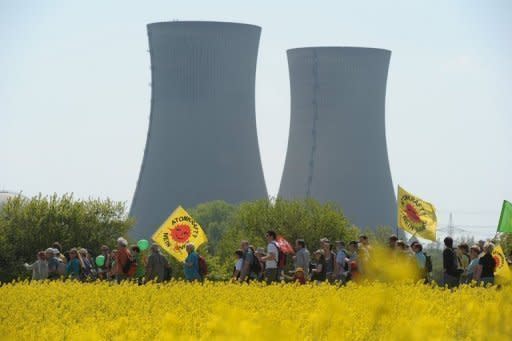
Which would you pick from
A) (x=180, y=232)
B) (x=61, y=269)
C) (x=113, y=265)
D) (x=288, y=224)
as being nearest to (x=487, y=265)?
(x=113, y=265)

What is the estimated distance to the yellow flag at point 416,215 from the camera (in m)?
19.8

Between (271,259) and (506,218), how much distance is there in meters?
3.47

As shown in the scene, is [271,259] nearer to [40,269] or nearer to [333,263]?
[333,263]

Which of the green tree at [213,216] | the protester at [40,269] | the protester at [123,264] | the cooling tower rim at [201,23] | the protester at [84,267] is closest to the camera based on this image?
the protester at [123,264]

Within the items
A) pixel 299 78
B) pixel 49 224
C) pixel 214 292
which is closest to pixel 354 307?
pixel 214 292

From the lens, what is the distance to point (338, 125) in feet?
166

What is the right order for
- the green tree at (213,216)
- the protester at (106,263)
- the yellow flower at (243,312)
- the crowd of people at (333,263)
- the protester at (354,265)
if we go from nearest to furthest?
the yellow flower at (243,312) < the protester at (354,265) < the crowd of people at (333,263) < the protester at (106,263) < the green tree at (213,216)

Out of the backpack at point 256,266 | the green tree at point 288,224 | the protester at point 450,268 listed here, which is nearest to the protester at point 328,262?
the backpack at point 256,266

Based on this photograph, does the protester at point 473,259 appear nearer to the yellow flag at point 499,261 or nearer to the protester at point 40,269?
the yellow flag at point 499,261

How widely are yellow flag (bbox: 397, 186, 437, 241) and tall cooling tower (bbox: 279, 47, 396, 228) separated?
28729 mm

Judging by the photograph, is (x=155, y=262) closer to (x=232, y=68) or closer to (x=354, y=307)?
(x=354, y=307)

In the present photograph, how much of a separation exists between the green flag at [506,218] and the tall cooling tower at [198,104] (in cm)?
2886

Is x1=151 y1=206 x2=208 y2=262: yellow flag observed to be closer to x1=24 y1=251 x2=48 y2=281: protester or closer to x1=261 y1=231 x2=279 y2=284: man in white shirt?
x1=24 y1=251 x2=48 y2=281: protester

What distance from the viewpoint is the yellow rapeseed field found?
4.44 m
